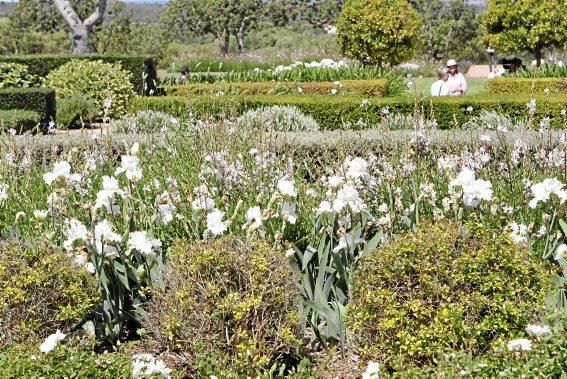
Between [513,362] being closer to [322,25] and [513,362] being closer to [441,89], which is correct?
[441,89]

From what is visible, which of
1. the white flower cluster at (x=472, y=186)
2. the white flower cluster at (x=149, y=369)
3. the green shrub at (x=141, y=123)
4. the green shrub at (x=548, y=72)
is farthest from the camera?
the green shrub at (x=548, y=72)

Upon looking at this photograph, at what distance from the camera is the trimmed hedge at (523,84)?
44.2ft

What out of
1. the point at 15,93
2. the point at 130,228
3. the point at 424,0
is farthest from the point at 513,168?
the point at 424,0

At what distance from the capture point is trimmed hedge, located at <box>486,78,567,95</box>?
13484 mm

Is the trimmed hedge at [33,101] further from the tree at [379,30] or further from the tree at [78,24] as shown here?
the tree at [379,30]

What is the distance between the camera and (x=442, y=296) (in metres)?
3.02

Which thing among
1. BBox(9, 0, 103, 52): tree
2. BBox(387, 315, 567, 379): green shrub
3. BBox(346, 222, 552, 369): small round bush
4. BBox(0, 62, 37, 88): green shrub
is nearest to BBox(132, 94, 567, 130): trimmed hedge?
BBox(0, 62, 37, 88): green shrub

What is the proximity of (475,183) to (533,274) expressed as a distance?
48 centimetres

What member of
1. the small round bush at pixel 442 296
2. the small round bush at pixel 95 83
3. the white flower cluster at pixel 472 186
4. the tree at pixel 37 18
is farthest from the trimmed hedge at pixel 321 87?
the tree at pixel 37 18

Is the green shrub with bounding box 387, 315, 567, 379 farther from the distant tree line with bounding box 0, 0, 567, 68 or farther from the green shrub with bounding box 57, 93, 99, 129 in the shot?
the distant tree line with bounding box 0, 0, 567, 68

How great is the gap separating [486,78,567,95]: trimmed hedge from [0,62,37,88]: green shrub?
8.82 m

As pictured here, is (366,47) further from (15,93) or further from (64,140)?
(64,140)

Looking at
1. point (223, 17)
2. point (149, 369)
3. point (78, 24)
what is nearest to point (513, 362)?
point (149, 369)

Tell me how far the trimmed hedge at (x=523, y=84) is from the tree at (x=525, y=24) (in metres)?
3.62
